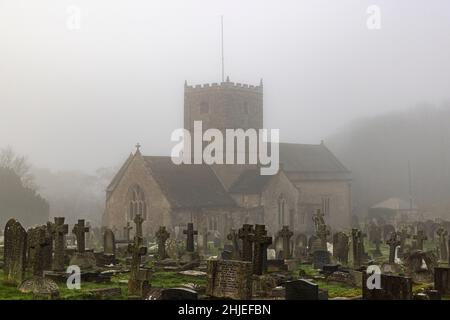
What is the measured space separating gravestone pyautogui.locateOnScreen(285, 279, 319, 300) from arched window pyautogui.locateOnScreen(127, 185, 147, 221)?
30553mm

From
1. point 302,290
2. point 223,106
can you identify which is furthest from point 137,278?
point 223,106

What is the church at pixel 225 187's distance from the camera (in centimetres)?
4044

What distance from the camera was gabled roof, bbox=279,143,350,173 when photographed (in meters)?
52.6

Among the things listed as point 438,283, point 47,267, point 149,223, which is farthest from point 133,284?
point 149,223

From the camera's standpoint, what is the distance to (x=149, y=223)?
3988 centimetres

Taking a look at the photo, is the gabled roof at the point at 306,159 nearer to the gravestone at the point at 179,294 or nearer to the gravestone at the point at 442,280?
the gravestone at the point at 442,280

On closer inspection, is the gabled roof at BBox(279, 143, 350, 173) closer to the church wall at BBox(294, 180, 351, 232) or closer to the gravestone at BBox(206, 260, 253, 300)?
the church wall at BBox(294, 180, 351, 232)

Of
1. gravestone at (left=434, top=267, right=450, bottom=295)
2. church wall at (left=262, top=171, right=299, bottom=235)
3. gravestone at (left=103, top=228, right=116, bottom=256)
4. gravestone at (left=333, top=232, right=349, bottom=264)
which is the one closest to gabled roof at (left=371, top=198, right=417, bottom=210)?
church wall at (left=262, top=171, right=299, bottom=235)

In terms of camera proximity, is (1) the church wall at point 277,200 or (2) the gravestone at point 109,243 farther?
(1) the church wall at point 277,200

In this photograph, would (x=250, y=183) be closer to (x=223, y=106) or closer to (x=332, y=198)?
(x=223, y=106)

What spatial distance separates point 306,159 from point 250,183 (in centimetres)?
1079

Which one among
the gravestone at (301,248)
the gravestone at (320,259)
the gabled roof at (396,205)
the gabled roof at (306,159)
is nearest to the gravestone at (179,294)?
the gravestone at (320,259)

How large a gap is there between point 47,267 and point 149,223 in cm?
2362

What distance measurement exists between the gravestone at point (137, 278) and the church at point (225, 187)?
20600 millimetres
